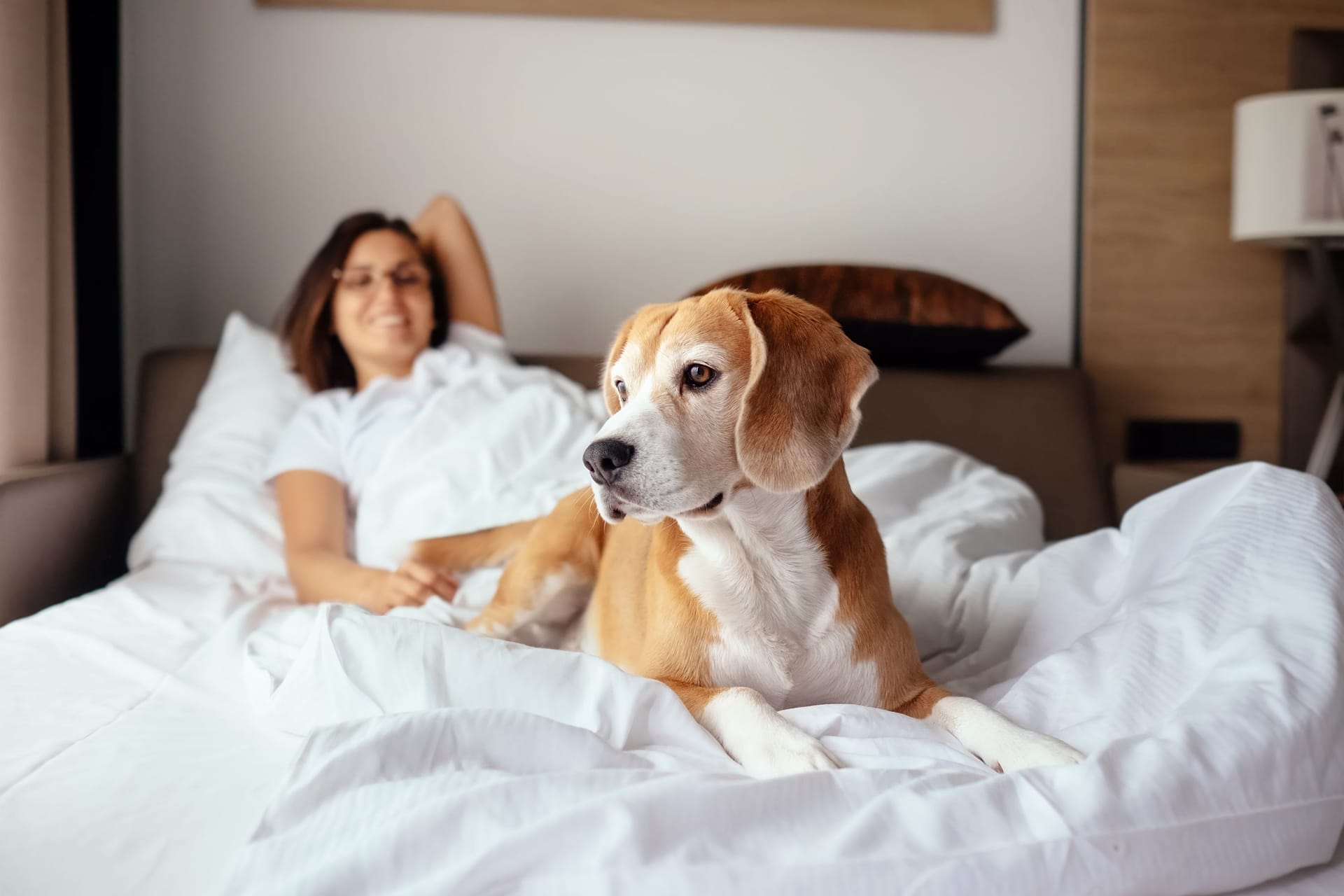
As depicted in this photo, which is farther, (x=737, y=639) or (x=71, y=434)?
(x=71, y=434)

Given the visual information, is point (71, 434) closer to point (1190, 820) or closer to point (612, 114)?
point (612, 114)

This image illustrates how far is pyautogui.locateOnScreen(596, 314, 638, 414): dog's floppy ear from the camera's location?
3.86ft

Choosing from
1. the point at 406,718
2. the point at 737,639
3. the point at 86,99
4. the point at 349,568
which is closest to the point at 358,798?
the point at 406,718

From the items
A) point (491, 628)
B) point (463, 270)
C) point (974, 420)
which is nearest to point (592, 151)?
point (463, 270)

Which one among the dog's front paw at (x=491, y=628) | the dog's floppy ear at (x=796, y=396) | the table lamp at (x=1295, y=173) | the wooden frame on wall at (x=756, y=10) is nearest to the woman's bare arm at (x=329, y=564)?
the dog's front paw at (x=491, y=628)

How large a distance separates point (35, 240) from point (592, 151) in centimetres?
134

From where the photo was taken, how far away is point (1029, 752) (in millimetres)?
919

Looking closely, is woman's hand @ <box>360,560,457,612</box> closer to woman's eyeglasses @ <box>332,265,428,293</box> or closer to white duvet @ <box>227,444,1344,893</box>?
white duvet @ <box>227,444,1344,893</box>

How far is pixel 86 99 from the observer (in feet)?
7.70

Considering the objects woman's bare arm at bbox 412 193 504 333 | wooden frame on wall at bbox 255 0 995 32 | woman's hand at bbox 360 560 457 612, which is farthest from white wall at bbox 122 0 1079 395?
woman's hand at bbox 360 560 457 612

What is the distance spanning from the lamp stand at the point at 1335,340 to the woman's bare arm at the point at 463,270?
2.06m

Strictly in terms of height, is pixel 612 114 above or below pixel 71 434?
above

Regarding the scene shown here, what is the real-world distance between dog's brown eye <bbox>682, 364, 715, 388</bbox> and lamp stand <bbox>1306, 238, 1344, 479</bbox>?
216cm

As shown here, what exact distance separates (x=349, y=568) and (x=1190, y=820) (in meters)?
1.36
